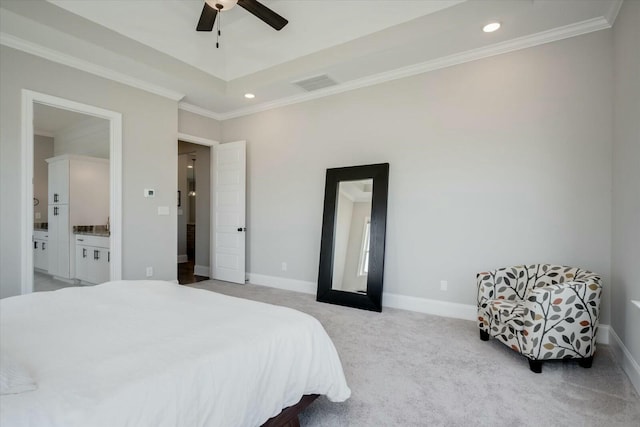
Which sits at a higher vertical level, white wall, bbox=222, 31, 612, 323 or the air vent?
the air vent

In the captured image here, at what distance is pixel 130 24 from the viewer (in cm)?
356

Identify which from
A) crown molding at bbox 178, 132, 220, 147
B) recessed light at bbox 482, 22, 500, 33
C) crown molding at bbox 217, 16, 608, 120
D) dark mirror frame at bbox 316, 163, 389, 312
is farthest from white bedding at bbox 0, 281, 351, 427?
crown molding at bbox 178, 132, 220, 147

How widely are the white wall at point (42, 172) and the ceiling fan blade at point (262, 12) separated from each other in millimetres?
3115

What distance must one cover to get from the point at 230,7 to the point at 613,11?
3.29 m

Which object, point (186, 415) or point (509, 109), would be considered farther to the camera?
point (509, 109)

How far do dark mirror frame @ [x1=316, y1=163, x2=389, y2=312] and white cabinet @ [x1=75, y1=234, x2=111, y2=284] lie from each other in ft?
10.0

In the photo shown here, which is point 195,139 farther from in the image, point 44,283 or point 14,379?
point 14,379

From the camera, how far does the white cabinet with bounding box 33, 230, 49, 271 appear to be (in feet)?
11.6

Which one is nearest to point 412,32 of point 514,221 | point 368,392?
point 514,221

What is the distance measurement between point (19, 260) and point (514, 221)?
16.8ft

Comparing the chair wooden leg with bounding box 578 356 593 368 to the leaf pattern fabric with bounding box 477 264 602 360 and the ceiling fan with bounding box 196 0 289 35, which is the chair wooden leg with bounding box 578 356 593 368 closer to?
the leaf pattern fabric with bounding box 477 264 602 360

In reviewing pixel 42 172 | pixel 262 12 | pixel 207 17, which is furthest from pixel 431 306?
pixel 42 172

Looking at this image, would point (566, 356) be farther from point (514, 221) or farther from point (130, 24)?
point (130, 24)

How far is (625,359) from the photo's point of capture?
2.42 meters
